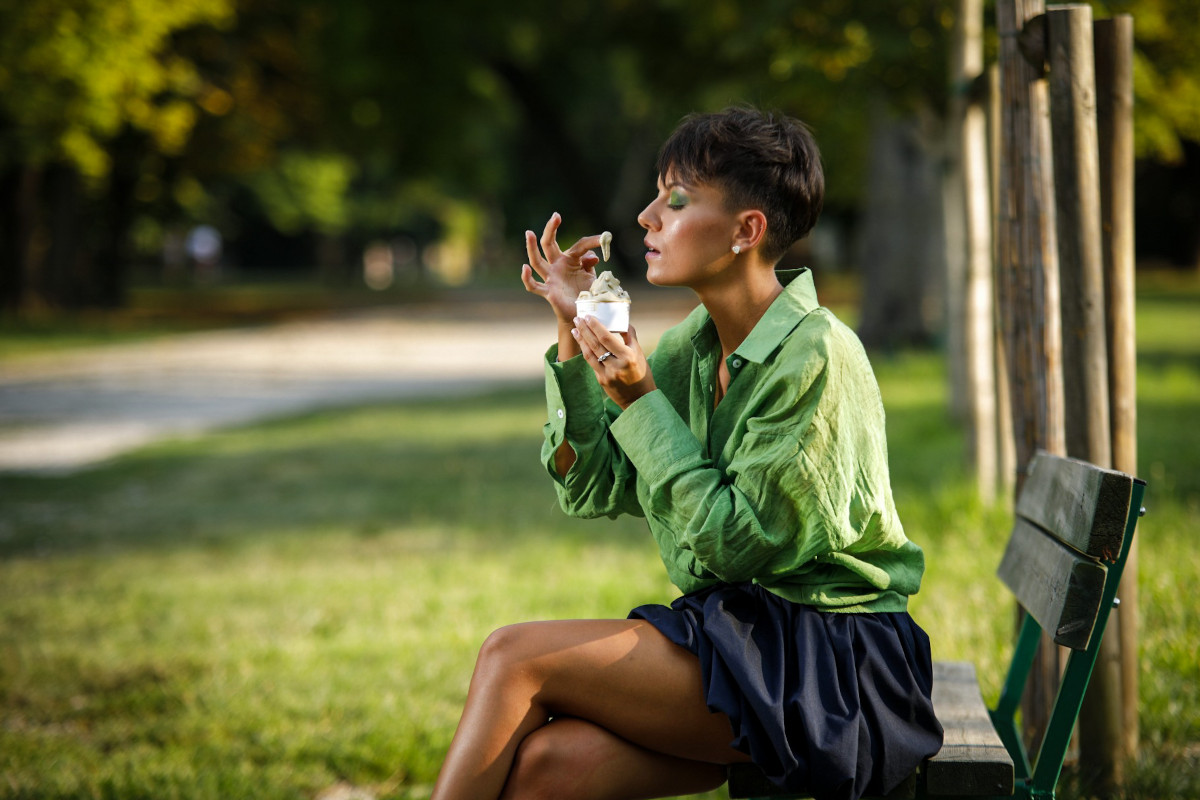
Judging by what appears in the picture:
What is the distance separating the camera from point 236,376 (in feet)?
54.0

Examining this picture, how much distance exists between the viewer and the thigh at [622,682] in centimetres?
208

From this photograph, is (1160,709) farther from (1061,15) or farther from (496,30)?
(496,30)

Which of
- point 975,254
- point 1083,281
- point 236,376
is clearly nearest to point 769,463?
point 1083,281

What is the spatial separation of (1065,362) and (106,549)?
5.39 meters

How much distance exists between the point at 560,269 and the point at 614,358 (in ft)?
0.99

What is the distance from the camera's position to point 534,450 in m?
9.55

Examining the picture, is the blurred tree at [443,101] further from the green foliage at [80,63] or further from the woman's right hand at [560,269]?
the woman's right hand at [560,269]

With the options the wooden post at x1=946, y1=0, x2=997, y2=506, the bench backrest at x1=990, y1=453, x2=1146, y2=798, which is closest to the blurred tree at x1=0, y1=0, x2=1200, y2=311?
the wooden post at x1=946, y1=0, x2=997, y2=506

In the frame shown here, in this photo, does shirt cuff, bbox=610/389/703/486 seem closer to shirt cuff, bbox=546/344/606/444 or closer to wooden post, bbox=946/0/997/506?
shirt cuff, bbox=546/344/606/444

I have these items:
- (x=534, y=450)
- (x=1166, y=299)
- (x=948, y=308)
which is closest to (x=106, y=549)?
(x=534, y=450)

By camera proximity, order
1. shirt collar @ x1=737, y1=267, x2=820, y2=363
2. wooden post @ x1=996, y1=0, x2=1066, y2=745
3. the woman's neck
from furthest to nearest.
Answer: wooden post @ x1=996, y1=0, x2=1066, y2=745 < the woman's neck < shirt collar @ x1=737, y1=267, x2=820, y2=363

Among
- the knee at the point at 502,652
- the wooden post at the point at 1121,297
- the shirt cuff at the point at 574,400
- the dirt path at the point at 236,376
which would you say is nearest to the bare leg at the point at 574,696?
the knee at the point at 502,652

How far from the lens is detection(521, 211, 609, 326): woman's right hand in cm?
233

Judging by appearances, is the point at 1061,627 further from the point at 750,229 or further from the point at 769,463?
the point at 750,229
